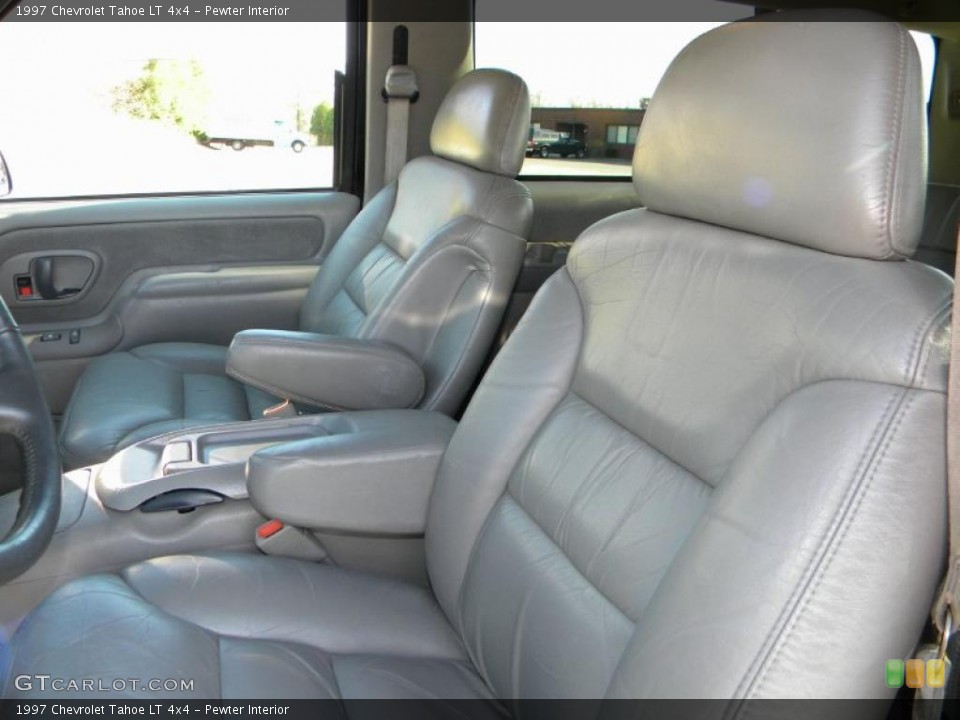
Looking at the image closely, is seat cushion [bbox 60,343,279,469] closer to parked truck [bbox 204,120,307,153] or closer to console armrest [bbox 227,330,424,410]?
console armrest [bbox 227,330,424,410]

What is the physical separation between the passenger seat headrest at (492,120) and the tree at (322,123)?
31.5 inches

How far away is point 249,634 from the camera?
55.6 inches

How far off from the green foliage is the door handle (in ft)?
1.61

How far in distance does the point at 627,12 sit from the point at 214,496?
199 centimetres

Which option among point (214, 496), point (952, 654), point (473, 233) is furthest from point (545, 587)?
Result: point (473, 233)

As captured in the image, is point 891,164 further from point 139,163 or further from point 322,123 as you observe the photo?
point 139,163

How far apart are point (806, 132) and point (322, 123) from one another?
7.38 ft

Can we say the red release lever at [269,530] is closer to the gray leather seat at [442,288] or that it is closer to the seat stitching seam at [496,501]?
the seat stitching seam at [496,501]

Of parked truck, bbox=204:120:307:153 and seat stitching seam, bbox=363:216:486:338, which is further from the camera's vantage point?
parked truck, bbox=204:120:307:153

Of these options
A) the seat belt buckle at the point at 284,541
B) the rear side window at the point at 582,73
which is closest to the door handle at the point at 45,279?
the rear side window at the point at 582,73

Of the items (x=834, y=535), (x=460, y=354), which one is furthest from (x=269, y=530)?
(x=834, y=535)

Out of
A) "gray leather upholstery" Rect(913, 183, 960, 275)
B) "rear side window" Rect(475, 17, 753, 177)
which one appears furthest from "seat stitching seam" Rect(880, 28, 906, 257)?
"rear side window" Rect(475, 17, 753, 177)

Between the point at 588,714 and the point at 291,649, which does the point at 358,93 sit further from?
the point at 588,714

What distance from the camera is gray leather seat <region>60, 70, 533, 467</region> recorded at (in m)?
2.20
